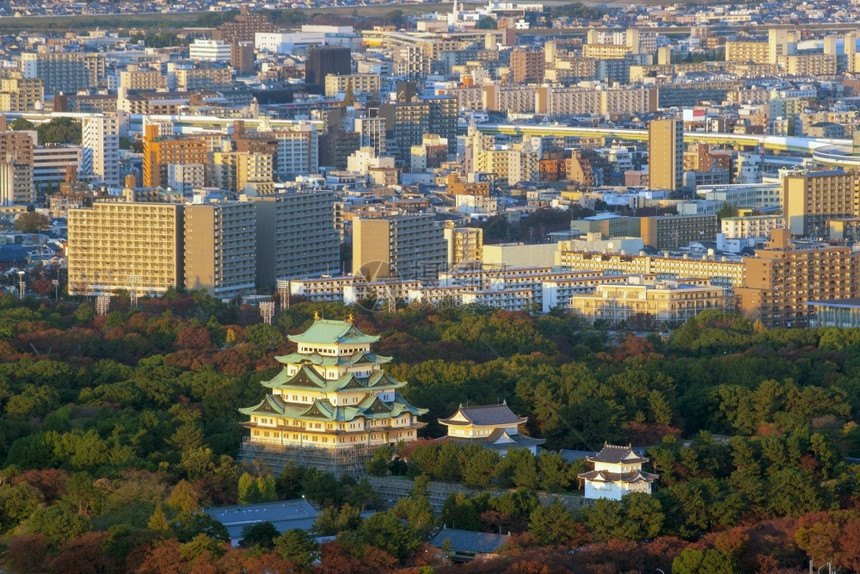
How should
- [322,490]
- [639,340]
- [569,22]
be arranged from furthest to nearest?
[569,22]
[639,340]
[322,490]

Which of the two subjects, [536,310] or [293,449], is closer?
[293,449]

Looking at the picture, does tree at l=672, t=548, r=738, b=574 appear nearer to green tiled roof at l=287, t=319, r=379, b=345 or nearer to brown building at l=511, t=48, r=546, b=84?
green tiled roof at l=287, t=319, r=379, b=345

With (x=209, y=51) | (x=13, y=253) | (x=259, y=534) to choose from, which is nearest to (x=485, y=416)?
(x=259, y=534)

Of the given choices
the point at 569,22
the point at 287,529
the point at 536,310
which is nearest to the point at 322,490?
the point at 287,529

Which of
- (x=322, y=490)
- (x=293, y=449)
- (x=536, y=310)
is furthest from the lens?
(x=536, y=310)

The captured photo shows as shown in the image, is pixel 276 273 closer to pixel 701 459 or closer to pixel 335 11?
pixel 701 459
